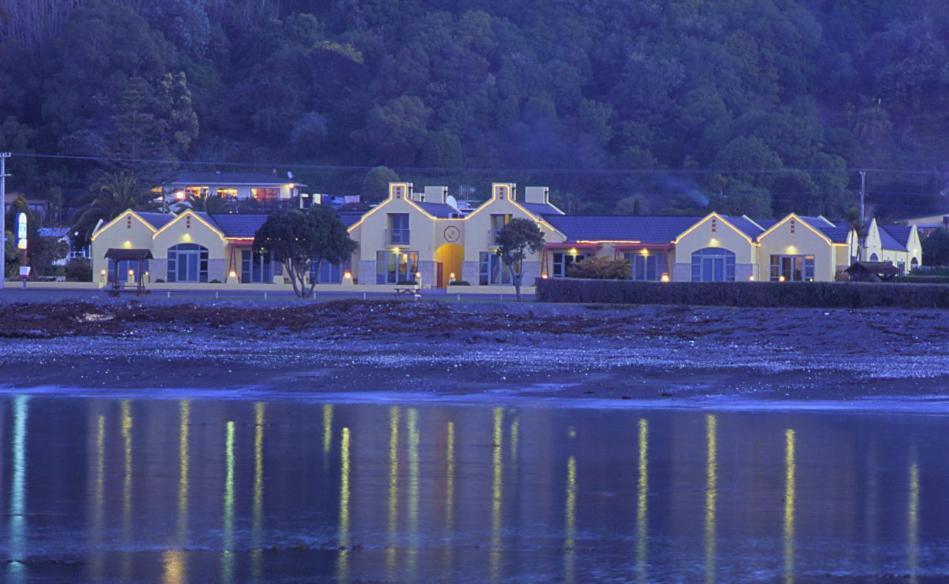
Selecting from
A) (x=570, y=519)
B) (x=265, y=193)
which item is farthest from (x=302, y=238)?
(x=265, y=193)

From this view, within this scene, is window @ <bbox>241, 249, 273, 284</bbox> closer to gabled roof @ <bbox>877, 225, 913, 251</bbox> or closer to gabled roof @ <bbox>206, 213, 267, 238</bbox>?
gabled roof @ <bbox>206, 213, 267, 238</bbox>

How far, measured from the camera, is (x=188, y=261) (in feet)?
277

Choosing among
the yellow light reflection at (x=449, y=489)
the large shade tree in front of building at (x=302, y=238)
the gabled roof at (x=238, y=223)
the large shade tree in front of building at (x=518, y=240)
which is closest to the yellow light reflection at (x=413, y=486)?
the yellow light reflection at (x=449, y=489)

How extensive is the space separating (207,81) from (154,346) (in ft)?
485

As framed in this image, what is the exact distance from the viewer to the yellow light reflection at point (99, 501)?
11.6 metres

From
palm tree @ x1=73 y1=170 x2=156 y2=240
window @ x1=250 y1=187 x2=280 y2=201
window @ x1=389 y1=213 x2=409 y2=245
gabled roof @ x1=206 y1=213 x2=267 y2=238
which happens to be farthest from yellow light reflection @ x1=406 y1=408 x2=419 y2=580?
window @ x1=250 y1=187 x2=280 y2=201

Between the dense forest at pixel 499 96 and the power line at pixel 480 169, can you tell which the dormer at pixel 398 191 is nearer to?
the dense forest at pixel 499 96

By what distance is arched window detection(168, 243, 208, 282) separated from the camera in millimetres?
84250

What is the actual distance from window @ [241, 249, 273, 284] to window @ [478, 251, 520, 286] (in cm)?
1164

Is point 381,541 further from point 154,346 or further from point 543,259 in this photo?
point 543,259

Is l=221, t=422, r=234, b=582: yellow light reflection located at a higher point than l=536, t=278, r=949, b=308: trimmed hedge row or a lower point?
lower

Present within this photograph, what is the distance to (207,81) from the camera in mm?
176875

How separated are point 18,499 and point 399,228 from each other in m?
70.2

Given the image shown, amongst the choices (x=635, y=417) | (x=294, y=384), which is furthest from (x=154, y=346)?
(x=635, y=417)
